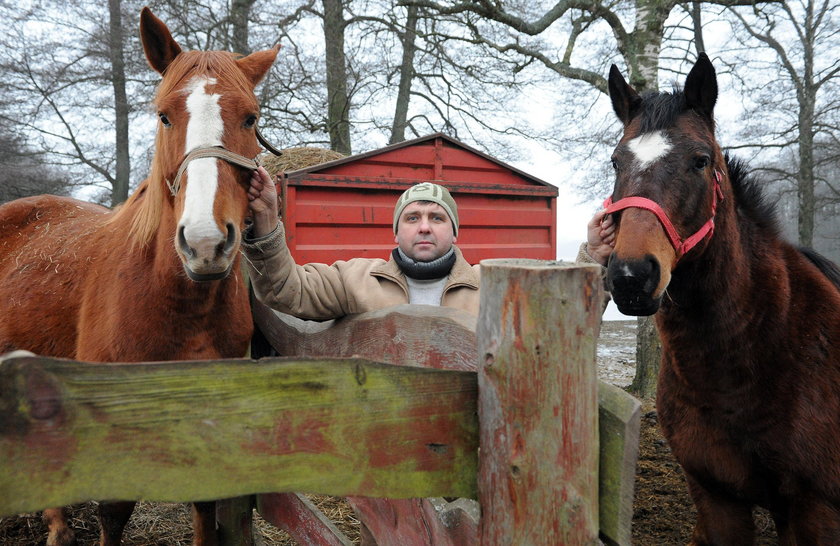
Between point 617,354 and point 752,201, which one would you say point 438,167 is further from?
point 617,354

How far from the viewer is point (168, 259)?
1.99 metres

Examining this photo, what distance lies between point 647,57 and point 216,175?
538 centimetres

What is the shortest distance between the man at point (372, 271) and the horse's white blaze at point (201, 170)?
218 millimetres

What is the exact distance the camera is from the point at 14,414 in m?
0.74

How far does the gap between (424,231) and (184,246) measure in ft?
3.01

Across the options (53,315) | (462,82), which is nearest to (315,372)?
(53,315)

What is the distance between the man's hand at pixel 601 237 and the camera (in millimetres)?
2072

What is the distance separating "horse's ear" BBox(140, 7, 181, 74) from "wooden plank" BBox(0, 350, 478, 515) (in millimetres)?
1695

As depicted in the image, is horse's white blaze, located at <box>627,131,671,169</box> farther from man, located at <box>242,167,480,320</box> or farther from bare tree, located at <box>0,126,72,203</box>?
bare tree, located at <box>0,126,72,203</box>

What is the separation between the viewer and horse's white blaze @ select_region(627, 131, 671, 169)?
80.9 inches

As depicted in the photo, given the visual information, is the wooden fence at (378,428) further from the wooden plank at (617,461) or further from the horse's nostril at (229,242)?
the horse's nostril at (229,242)

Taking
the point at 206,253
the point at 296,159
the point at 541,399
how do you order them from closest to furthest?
1. the point at 541,399
2. the point at 206,253
3. the point at 296,159

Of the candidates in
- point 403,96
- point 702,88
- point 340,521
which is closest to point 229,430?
point 702,88

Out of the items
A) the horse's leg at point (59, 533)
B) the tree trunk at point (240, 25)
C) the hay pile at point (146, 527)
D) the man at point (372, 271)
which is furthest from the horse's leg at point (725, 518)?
the tree trunk at point (240, 25)
